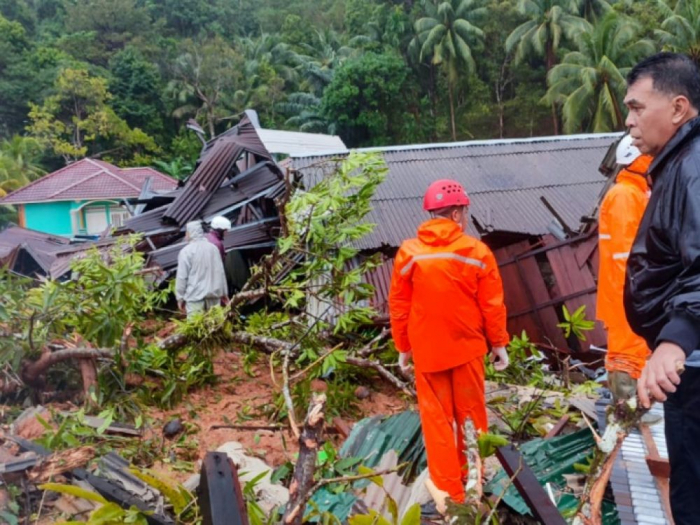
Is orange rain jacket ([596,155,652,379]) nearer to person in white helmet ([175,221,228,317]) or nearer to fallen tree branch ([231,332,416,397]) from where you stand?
fallen tree branch ([231,332,416,397])

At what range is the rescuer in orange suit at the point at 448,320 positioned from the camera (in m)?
3.29

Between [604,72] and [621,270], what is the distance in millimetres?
24889

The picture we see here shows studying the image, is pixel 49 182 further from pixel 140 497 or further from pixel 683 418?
pixel 683 418

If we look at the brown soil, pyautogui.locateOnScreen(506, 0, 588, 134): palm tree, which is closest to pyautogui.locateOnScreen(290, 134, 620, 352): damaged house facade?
the brown soil

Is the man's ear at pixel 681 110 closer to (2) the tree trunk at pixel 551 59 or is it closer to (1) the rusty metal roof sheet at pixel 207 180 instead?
(1) the rusty metal roof sheet at pixel 207 180

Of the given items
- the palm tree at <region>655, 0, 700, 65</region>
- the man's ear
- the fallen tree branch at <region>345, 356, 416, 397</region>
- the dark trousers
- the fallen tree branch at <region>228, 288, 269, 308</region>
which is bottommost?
the fallen tree branch at <region>345, 356, 416, 397</region>

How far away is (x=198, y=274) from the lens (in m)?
6.82

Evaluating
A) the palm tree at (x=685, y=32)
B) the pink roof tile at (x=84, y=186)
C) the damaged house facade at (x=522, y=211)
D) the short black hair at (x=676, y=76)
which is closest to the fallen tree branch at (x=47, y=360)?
the damaged house facade at (x=522, y=211)

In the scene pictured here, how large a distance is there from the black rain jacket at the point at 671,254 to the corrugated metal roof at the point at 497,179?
6.20 metres

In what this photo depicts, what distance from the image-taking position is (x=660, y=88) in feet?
6.24

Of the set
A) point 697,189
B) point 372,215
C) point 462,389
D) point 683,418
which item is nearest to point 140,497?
point 462,389

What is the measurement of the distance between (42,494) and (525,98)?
113 ft

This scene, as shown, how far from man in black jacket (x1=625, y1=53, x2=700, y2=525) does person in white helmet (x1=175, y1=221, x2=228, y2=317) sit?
541 cm

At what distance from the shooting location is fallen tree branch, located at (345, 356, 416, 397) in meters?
4.99
